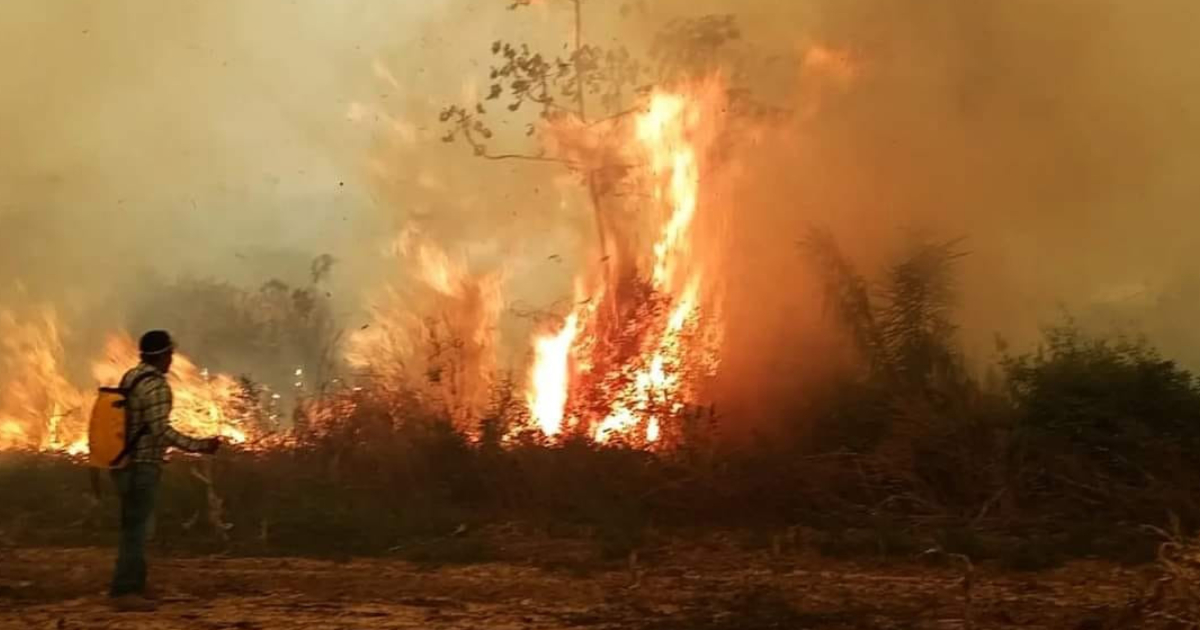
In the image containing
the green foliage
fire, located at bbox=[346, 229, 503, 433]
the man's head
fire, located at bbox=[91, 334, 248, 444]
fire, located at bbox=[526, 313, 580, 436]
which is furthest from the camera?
fire, located at bbox=[91, 334, 248, 444]

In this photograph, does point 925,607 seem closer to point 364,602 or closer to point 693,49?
point 364,602

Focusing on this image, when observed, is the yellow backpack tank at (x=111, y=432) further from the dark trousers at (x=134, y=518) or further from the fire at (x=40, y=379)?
the fire at (x=40, y=379)

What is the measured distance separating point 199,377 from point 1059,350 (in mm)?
11863

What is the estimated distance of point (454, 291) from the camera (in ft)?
54.7

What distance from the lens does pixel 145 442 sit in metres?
8.40

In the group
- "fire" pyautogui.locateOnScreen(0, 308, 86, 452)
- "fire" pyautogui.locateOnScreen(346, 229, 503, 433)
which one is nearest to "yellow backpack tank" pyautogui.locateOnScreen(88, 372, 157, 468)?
"fire" pyautogui.locateOnScreen(346, 229, 503, 433)

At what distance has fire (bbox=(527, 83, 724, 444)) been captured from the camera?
14.7 metres

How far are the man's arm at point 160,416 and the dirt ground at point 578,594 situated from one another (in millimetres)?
1213

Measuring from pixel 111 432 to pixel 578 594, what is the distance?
11.7 feet

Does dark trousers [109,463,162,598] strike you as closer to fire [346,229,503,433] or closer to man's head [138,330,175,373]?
man's head [138,330,175,373]

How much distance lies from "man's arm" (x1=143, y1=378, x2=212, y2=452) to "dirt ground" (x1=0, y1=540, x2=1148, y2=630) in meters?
1.21

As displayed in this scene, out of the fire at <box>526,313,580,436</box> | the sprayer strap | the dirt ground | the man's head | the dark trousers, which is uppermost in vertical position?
the fire at <box>526,313,580,436</box>

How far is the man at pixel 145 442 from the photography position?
27.5ft

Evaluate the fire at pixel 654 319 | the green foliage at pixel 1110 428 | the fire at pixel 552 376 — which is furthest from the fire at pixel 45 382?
the green foliage at pixel 1110 428
